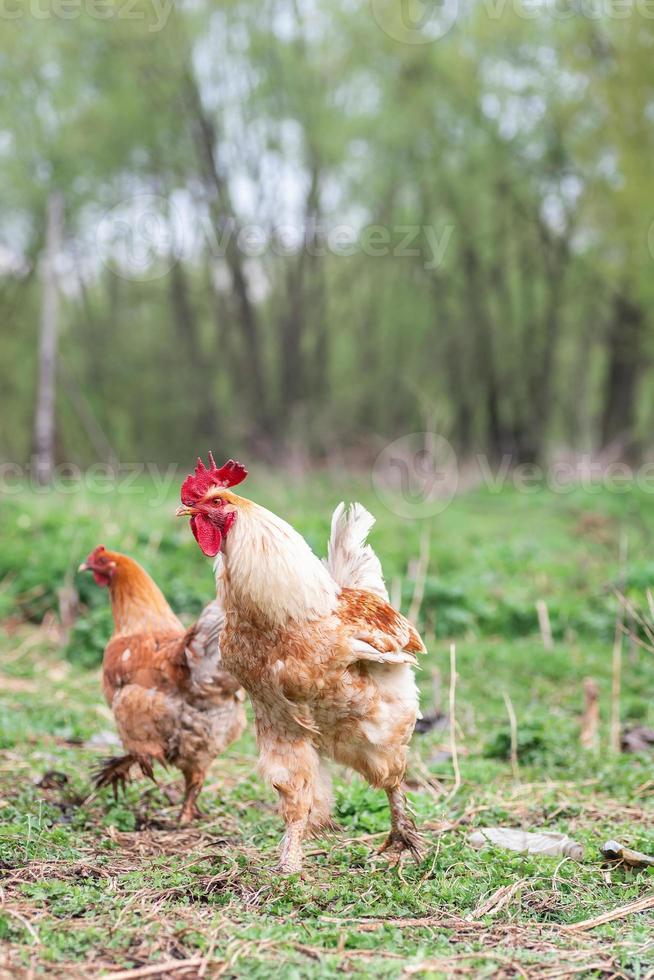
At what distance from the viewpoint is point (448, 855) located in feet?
12.9

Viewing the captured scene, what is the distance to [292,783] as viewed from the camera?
370 centimetres

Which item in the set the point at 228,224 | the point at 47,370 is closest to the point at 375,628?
the point at 47,370

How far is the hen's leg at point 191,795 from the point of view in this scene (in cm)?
450

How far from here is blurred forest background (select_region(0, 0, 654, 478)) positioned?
59.5 ft

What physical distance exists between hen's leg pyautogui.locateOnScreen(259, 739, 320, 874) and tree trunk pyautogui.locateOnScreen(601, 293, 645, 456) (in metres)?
17.2

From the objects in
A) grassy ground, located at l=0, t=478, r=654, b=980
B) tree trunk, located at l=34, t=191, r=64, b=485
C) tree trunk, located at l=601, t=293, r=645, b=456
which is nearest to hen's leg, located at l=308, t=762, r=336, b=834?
grassy ground, located at l=0, t=478, r=654, b=980

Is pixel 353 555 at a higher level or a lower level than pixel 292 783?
higher

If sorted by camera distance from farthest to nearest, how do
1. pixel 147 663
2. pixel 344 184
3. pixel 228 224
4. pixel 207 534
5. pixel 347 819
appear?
pixel 344 184, pixel 228 224, pixel 147 663, pixel 347 819, pixel 207 534

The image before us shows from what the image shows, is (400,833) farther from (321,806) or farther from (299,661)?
(299,661)

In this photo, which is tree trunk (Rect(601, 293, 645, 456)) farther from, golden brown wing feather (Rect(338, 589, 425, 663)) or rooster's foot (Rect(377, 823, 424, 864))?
rooster's foot (Rect(377, 823, 424, 864))

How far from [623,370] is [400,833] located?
1805 cm

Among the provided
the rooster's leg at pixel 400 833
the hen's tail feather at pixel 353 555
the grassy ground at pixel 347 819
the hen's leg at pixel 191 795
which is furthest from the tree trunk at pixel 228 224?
the rooster's leg at pixel 400 833

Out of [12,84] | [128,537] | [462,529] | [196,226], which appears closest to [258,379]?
[196,226]

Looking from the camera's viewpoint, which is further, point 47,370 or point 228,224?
point 228,224
